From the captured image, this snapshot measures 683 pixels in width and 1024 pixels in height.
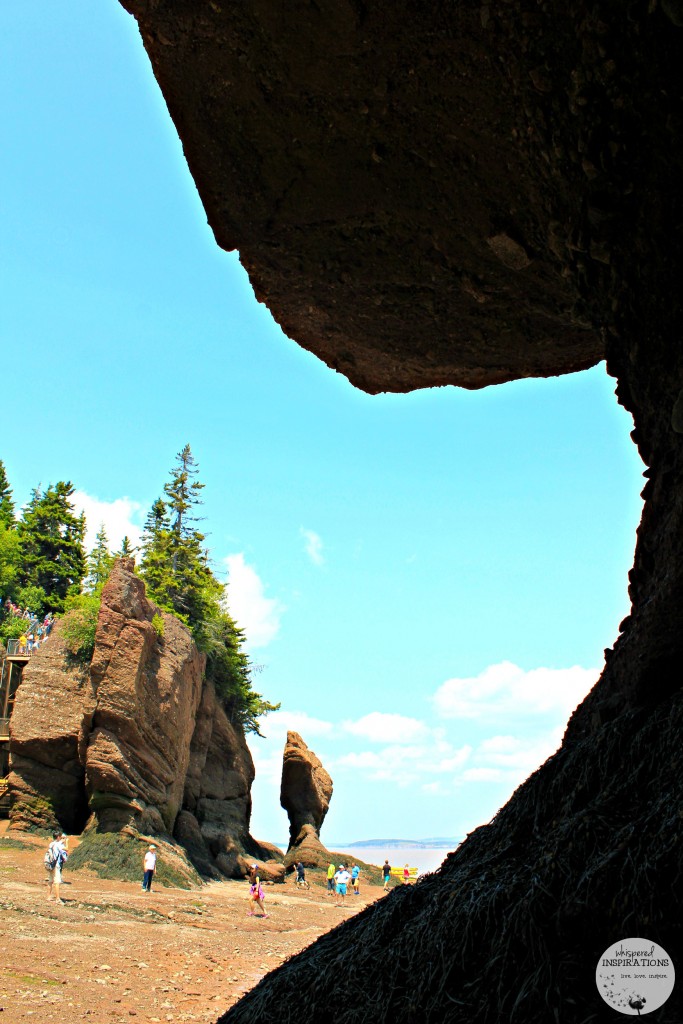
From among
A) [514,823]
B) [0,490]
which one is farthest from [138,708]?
[0,490]

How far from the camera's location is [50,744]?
76.6 feet

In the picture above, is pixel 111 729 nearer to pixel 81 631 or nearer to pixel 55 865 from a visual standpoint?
pixel 81 631

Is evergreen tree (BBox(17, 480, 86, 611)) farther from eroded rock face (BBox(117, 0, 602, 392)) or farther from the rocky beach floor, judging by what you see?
eroded rock face (BBox(117, 0, 602, 392))

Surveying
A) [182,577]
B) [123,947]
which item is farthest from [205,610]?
[123,947]

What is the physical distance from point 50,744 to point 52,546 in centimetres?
2465

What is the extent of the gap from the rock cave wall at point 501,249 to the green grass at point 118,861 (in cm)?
1796

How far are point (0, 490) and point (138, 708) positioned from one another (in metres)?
30.2

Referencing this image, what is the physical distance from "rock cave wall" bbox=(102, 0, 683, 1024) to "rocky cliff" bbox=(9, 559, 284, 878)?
1931 cm

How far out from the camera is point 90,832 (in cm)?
2242

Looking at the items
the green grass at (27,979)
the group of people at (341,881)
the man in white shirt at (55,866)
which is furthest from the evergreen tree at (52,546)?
the green grass at (27,979)

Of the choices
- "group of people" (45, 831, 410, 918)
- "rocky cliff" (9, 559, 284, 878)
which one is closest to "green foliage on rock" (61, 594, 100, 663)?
"rocky cliff" (9, 559, 284, 878)

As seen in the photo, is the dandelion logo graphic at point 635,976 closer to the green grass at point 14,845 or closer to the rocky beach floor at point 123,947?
the rocky beach floor at point 123,947

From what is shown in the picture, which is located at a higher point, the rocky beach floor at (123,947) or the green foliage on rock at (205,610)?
the green foliage on rock at (205,610)

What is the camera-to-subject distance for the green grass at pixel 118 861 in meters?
20.5
